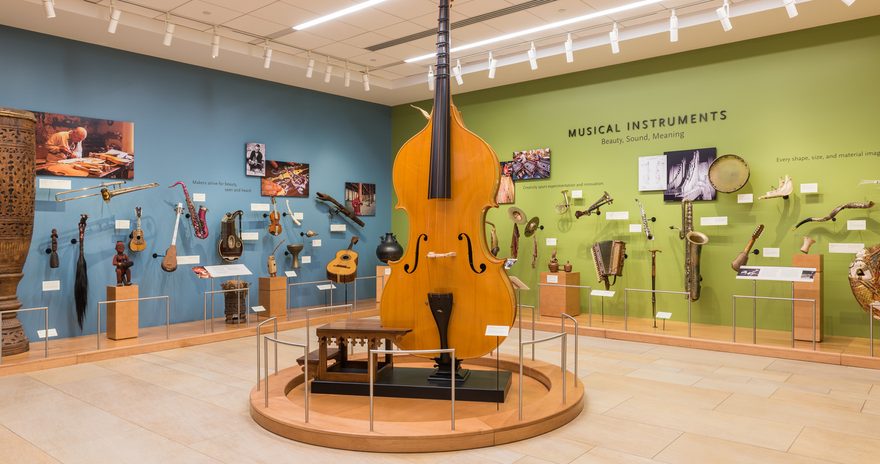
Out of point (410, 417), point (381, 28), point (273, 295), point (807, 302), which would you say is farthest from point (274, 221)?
point (807, 302)

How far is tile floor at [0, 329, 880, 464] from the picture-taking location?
147 inches

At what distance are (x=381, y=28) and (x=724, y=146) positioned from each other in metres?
4.71

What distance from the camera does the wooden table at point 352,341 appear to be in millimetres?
4515

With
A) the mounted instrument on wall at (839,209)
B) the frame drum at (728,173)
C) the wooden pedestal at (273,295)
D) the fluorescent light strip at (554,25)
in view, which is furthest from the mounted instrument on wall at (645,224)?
the wooden pedestal at (273,295)

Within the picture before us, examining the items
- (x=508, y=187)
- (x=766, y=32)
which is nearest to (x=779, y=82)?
(x=766, y=32)

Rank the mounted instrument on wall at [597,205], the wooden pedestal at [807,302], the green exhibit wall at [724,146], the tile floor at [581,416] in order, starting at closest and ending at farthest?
the tile floor at [581,416] → the wooden pedestal at [807,302] → the green exhibit wall at [724,146] → the mounted instrument on wall at [597,205]

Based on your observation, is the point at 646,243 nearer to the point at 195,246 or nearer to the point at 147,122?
the point at 195,246

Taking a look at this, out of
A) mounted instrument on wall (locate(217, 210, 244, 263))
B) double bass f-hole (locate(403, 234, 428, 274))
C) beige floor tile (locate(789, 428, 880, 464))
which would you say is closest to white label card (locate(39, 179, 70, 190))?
mounted instrument on wall (locate(217, 210, 244, 263))

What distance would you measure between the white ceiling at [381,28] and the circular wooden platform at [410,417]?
4180 mm

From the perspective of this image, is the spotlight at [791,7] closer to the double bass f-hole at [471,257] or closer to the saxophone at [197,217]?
the double bass f-hole at [471,257]

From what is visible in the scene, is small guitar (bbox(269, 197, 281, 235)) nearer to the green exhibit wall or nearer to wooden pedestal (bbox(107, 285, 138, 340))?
wooden pedestal (bbox(107, 285, 138, 340))

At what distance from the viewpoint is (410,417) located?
432cm

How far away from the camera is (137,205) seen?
26.5 feet

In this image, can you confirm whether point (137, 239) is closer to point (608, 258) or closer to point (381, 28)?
point (381, 28)
